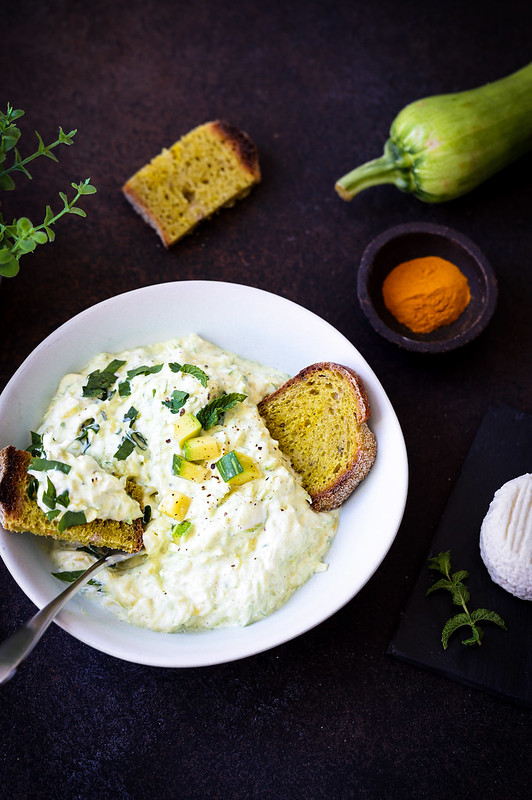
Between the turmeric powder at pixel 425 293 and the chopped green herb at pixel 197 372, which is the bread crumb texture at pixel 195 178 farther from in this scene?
the chopped green herb at pixel 197 372

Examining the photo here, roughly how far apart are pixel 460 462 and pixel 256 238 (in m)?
1.31

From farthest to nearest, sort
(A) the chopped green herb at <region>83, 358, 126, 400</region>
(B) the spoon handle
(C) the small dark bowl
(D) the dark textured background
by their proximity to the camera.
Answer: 1. (C) the small dark bowl
2. (D) the dark textured background
3. (A) the chopped green herb at <region>83, 358, 126, 400</region>
4. (B) the spoon handle

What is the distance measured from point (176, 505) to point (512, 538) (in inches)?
48.0

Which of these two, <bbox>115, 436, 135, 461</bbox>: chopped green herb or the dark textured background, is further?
the dark textured background

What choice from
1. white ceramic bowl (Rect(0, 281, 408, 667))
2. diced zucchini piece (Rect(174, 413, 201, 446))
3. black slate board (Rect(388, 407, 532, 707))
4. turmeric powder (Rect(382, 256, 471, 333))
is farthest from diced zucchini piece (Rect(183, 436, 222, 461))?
turmeric powder (Rect(382, 256, 471, 333))

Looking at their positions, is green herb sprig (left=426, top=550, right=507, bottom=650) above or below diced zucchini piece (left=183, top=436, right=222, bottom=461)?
below

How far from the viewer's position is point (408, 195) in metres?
3.40

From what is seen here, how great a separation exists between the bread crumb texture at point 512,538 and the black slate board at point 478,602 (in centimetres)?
10

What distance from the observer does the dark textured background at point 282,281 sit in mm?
2707

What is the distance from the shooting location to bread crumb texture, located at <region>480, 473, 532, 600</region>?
2666 millimetres

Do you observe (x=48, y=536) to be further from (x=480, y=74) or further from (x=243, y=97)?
(x=480, y=74)

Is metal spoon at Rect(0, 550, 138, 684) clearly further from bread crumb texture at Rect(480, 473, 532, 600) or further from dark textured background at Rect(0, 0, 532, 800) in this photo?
bread crumb texture at Rect(480, 473, 532, 600)

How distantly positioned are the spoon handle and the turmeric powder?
1566 mm

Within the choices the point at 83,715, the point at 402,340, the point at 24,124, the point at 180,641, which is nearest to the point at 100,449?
the point at 180,641
